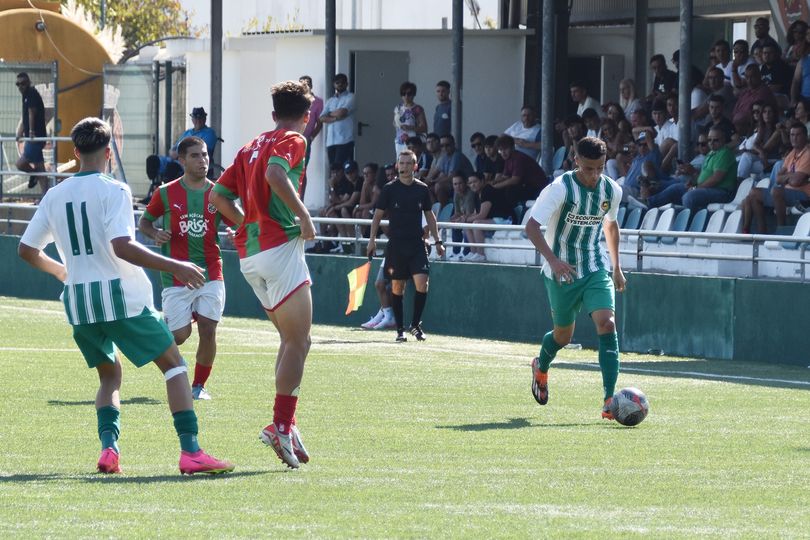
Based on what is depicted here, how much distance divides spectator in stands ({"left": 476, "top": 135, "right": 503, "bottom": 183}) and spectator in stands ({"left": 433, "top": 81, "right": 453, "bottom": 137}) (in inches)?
73.8

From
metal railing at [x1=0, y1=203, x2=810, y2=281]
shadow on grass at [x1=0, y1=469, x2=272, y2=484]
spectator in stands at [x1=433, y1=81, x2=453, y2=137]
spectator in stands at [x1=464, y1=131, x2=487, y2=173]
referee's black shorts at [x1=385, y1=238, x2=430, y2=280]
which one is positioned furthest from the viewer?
spectator in stands at [x1=433, y1=81, x2=453, y2=137]

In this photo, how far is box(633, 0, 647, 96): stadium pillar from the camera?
28969 millimetres

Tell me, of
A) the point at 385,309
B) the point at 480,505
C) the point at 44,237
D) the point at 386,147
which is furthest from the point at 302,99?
the point at 386,147

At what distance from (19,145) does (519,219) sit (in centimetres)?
1230

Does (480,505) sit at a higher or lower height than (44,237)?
lower

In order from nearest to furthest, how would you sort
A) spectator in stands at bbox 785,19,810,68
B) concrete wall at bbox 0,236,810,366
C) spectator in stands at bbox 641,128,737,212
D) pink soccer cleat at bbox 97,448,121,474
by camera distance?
pink soccer cleat at bbox 97,448,121,474 → concrete wall at bbox 0,236,810,366 → spectator in stands at bbox 641,128,737,212 → spectator in stands at bbox 785,19,810,68

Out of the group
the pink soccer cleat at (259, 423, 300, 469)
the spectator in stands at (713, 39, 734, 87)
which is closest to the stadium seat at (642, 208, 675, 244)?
the spectator in stands at (713, 39, 734, 87)

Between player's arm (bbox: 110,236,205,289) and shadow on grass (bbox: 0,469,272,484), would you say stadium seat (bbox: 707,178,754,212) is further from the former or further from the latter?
player's arm (bbox: 110,236,205,289)

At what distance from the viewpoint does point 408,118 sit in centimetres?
2655

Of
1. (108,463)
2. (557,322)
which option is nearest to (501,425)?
(557,322)

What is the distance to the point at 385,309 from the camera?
22234 mm

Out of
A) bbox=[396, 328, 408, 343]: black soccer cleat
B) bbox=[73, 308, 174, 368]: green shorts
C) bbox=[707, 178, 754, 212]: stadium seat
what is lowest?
bbox=[396, 328, 408, 343]: black soccer cleat

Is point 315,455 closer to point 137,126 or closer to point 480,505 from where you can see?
point 480,505

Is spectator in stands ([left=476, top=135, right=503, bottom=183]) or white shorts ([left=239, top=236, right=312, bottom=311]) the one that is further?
spectator in stands ([left=476, top=135, right=503, bottom=183])
